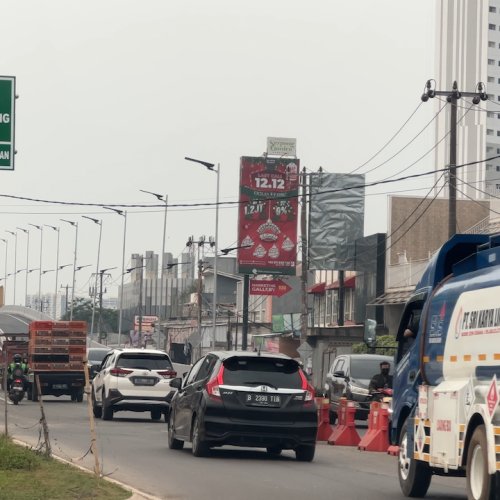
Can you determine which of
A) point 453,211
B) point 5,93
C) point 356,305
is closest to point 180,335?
point 356,305

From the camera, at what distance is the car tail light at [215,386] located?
2069 cm

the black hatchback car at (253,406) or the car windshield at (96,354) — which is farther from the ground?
the car windshield at (96,354)

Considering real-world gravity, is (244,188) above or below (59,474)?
above

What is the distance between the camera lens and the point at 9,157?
21.0 metres

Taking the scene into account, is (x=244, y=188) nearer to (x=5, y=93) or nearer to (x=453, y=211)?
(x=453, y=211)

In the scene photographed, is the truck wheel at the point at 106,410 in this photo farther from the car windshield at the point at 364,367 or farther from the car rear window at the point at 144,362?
the car windshield at the point at 364,367

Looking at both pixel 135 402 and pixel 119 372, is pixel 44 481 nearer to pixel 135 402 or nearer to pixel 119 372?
pixel 135 402

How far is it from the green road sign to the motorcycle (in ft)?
69.1

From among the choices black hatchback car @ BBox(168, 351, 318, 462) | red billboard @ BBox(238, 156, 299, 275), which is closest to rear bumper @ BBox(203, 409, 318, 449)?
black hatchback car @ BBox(168, 351, 318, 462)

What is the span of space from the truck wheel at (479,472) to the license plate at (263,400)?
7.41 meters

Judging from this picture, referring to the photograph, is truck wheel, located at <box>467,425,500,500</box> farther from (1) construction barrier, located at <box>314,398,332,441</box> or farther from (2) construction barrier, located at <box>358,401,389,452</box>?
(1) construction barrier, located at <box>314,398,332,441</box>

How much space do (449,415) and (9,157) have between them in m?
9.33

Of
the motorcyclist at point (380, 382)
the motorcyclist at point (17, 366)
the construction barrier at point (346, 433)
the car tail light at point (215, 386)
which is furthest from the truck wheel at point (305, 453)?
the motorcyclist at point (17, 366)

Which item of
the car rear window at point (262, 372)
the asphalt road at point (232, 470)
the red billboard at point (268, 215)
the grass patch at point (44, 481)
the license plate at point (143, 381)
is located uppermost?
the red billboard at point (268, 215)
